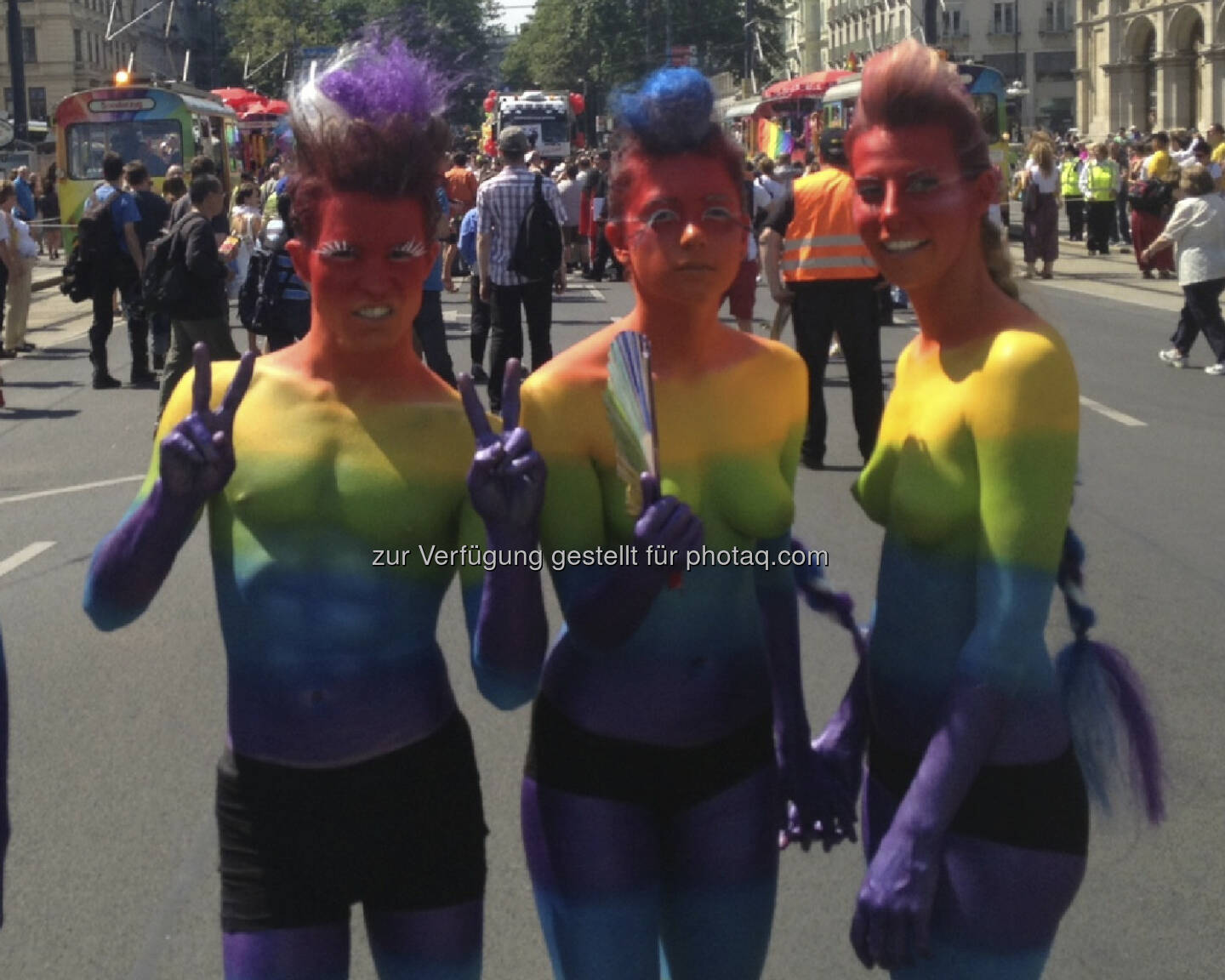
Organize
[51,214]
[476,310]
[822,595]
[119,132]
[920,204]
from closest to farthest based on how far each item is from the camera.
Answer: [920,204] < [822,595] < [476,310] < [119,132] < [51,214]

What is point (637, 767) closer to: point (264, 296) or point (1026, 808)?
point (1026, 808)

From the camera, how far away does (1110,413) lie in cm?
1264

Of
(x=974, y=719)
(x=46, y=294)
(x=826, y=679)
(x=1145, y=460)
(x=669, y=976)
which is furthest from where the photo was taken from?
(x=46, y=294)

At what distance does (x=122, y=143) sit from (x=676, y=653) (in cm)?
2827

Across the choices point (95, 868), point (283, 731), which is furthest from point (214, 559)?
point (95, 868)

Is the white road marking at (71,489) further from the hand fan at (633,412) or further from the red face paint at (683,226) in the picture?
the hand fan at (633,412)

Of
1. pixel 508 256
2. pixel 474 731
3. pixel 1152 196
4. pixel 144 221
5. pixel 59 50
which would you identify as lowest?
pixel 474 731

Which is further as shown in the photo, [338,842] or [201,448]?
[338,842]

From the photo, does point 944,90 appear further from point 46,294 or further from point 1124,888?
point 46,294

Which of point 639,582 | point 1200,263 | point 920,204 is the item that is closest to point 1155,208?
point 1200,263

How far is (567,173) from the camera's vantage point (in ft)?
77.6

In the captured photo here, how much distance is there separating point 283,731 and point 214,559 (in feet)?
0.99

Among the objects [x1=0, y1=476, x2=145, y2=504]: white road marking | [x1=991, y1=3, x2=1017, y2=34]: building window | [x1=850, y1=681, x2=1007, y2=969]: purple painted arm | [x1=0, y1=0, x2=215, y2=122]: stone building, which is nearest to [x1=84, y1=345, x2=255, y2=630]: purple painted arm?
[x1=850, y1=681, x2=1007, y2=969]: purple painted arm

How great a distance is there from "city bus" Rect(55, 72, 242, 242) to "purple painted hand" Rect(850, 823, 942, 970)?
27.6 metres
